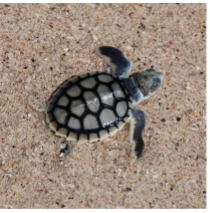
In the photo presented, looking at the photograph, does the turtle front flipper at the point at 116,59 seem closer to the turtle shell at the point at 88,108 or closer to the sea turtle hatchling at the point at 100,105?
the sea turtle hatchling at the point at 100,105

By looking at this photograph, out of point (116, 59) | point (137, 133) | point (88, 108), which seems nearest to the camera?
point (88, 108)

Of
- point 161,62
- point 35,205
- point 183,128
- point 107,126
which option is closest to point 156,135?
point 183,128

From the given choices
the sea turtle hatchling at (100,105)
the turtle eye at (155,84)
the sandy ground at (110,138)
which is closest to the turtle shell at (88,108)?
the sea turtle hatchling at (100,105)

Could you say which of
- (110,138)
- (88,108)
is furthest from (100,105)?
(110,138)

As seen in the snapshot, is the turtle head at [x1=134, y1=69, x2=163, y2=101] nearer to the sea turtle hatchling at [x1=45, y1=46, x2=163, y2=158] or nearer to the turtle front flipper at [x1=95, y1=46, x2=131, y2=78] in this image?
the sea turtle hatchling at [x1=45, y1=46, x2=163, y2=158]

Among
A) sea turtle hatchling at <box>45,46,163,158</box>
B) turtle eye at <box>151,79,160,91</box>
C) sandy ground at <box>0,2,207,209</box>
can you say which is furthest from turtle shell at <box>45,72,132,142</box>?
turtle eye at <box>151,79,160,91</box>

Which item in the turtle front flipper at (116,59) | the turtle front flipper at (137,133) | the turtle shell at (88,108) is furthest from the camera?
the turtle front flipper at (116,59)

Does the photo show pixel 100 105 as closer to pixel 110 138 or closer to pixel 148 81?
pixel 110 138
